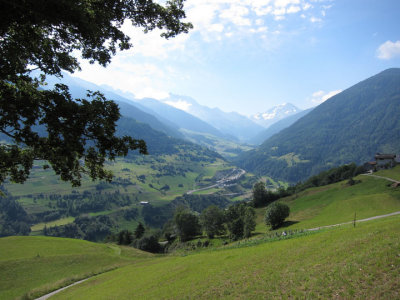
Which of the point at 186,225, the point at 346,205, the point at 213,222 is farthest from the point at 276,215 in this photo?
the point at 186,225

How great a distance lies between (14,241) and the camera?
59750mm

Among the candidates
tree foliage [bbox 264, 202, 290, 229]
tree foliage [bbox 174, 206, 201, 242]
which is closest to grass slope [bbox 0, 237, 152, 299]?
tree foliage [bbox 174, 206, 201, 242]

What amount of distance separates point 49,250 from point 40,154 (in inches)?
2251

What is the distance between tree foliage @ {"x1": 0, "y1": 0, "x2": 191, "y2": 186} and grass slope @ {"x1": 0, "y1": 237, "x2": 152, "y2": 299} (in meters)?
34.6

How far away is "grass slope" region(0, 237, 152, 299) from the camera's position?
37044 millimetres

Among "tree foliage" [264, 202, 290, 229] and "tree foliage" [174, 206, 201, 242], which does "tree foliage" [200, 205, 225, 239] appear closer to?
"tree foliage" [174, 206, 201, 242]

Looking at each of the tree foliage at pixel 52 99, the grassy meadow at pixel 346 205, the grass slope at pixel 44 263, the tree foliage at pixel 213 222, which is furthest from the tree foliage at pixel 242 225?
the tree foliage at pixel 52 99

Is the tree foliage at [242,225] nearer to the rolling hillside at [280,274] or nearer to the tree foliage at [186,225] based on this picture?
the tree foliage at [186,225]

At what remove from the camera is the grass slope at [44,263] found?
37.0 metres

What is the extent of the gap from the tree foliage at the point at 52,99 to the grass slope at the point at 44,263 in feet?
114

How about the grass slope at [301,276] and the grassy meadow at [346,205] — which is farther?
the grassy meadow at [346,205]

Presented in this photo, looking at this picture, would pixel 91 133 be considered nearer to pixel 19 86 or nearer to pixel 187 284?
pixel 19 86

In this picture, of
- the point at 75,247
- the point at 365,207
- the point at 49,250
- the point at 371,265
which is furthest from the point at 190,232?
the point at 371,265

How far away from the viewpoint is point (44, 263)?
151 feet
